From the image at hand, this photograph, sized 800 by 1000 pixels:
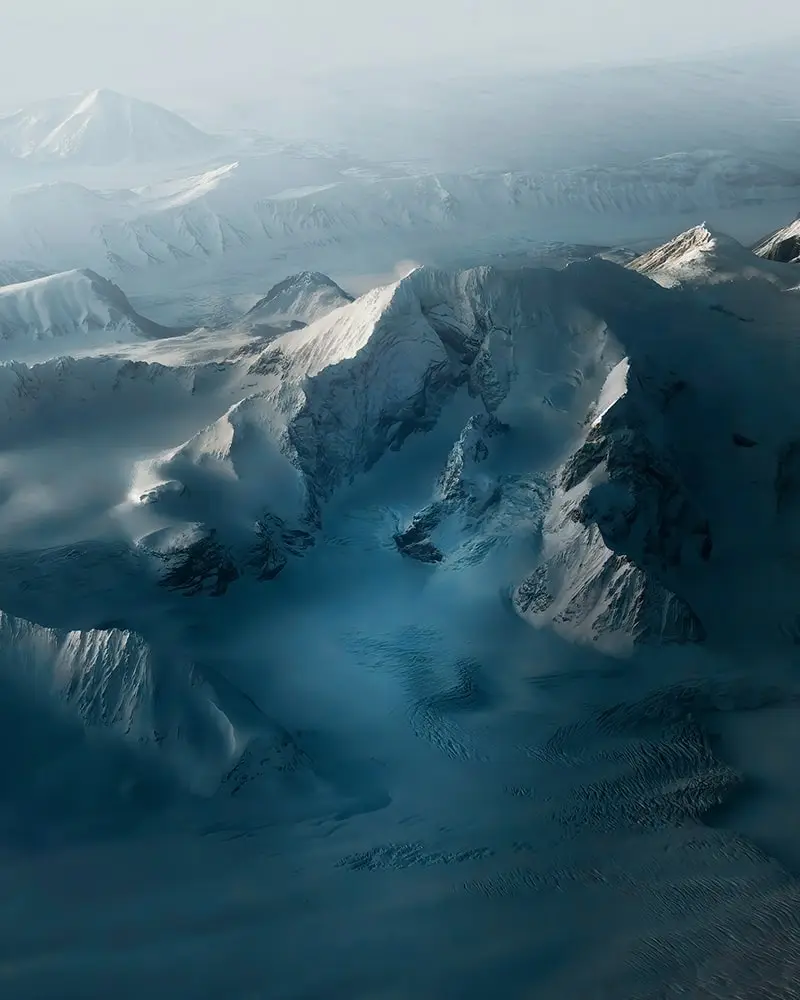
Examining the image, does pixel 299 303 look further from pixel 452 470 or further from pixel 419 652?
pixel 419 652

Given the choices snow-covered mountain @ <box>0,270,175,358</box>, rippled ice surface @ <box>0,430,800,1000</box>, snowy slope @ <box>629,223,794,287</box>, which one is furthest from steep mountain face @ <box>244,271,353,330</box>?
rippled ice surface @ <box>0,430,800,1000</box>

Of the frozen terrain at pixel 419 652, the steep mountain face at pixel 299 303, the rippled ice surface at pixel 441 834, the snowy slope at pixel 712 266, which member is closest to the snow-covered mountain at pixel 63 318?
the steep mountain face at pixel 299 303

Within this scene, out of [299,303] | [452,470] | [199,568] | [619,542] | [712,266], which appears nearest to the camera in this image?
[199,568]

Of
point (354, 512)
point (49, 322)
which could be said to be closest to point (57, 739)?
point (354, 512)

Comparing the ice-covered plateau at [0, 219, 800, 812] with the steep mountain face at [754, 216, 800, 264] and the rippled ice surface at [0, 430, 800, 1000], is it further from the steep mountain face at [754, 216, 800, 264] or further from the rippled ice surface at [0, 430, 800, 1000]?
the steep mountain face at [754, 216, 800, 264]

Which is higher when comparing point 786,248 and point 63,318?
point 786,248

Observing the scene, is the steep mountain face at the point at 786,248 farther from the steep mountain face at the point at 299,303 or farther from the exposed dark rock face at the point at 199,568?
the exposed dark rock face at the point at 199,568


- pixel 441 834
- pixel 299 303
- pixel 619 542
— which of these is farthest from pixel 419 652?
→ pixel 299 303
